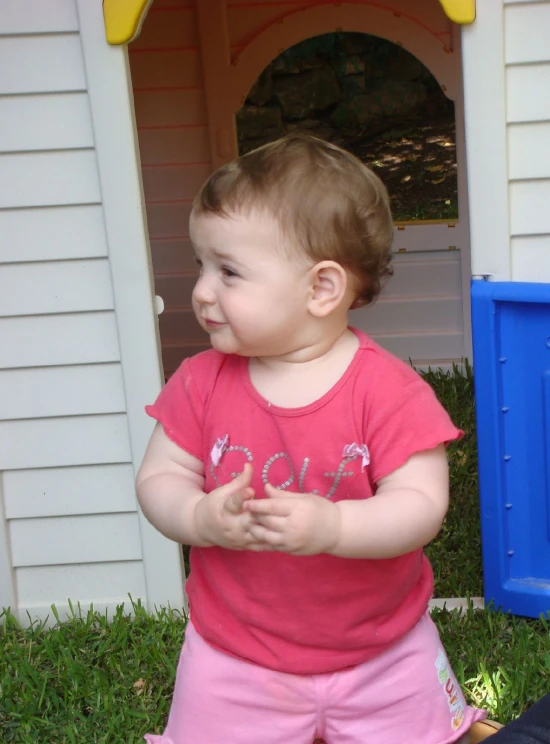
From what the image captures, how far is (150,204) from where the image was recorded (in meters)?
5.39

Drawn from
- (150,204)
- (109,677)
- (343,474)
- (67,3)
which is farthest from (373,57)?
(343,474)

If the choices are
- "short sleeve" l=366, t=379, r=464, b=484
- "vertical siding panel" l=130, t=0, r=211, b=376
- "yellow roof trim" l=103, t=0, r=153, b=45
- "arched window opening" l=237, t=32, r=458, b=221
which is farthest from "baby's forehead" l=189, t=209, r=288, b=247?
"arched window opening" l=237, t=32, r=458, b=221

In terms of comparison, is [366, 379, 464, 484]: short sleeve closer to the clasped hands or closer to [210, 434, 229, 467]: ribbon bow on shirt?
the clasped hands

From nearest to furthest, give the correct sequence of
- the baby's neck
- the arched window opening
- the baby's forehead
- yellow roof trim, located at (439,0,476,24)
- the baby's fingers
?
1. the baby's fingers
2. the baby's forehead
3. the baby's neck
4. yellow roof trim, located at (439,0,476,24)
5. the arched window opening

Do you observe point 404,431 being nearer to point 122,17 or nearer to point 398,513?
point 398,513

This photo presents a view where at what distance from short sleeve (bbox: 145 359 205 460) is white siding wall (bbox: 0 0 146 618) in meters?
1.04

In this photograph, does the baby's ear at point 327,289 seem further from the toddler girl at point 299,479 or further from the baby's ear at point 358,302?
the baby's ear at point 358,302

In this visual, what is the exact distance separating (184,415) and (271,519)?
0.41m

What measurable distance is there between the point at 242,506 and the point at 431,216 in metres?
4.26

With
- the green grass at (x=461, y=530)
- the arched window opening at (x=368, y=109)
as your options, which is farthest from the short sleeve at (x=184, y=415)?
the arched window opening at (x=368, y=109)

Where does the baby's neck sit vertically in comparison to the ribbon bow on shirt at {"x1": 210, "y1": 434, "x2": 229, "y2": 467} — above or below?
above

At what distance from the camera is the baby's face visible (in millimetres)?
A: 1712

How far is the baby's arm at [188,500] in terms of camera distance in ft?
5.34

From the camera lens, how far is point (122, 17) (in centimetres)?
265
